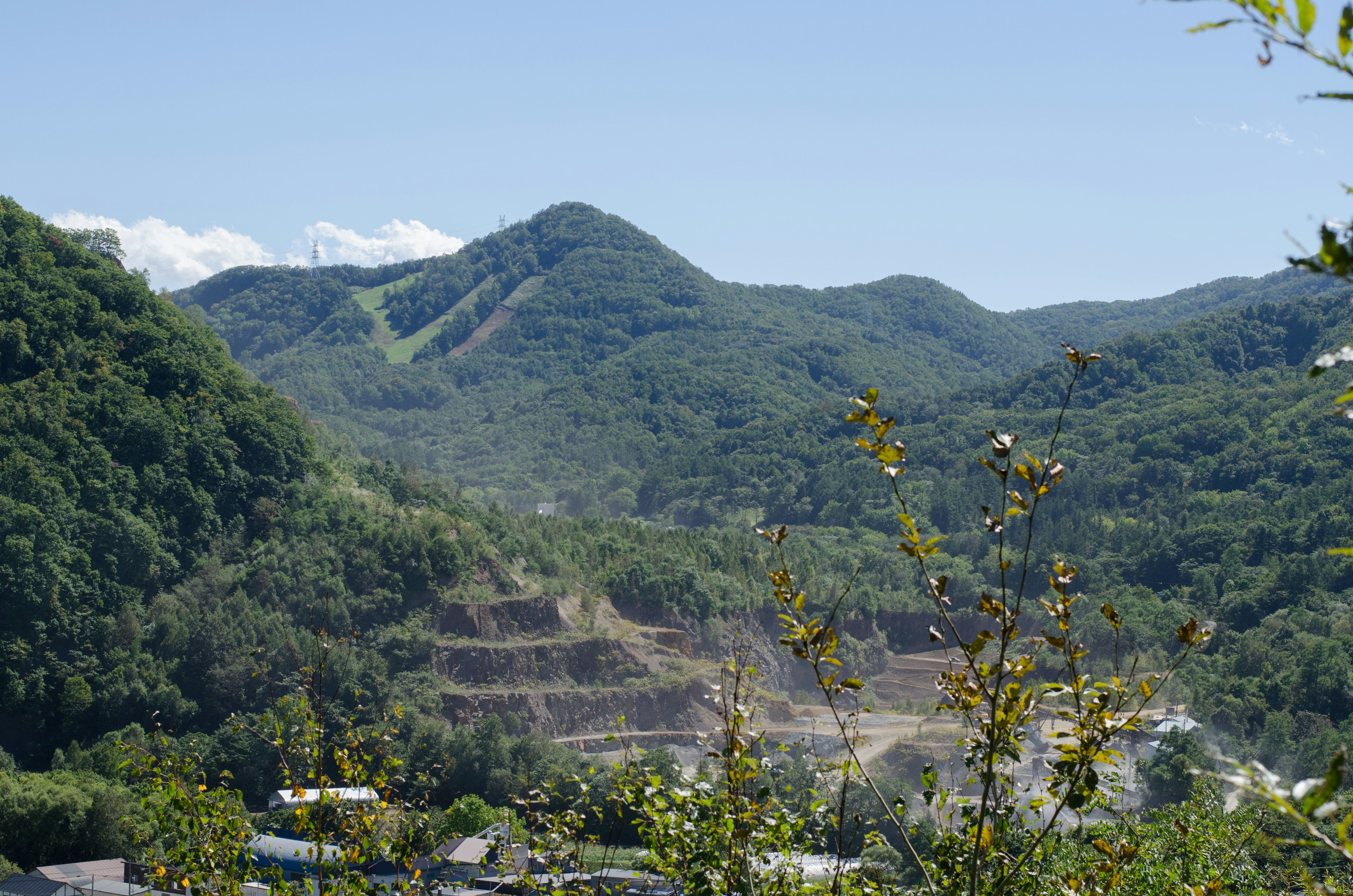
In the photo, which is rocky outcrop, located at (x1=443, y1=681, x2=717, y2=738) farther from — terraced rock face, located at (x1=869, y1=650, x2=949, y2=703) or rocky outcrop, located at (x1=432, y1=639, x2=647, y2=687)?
terraced rock face, located at (x1=869, y1=650, x2=949, y2=703)

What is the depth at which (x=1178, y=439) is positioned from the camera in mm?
100562

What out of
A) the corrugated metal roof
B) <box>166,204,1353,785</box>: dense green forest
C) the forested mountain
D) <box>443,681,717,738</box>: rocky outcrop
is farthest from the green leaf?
the forested mountain

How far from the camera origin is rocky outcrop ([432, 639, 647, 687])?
53219 mm

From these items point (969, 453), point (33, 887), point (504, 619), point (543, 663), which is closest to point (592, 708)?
point (543, 663)

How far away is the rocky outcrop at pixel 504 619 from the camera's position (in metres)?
55.0

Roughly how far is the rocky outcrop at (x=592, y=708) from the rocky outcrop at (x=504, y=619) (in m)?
3.93

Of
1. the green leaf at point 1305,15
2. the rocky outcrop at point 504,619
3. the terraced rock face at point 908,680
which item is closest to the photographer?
the green leaf at point 1305,15

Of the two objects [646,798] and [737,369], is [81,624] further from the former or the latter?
[737,369]

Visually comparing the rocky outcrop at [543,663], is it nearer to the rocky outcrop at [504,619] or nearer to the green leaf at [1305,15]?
the rocky outcrop at [504,619]

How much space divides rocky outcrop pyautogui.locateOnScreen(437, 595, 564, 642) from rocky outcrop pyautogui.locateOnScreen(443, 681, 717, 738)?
12.9 feet

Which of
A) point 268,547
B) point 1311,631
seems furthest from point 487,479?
point 1311,631

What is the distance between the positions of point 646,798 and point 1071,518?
9401 centimetres

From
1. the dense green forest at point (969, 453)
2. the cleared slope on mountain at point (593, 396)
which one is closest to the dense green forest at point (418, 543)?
the dense green forest at point (969, 453)

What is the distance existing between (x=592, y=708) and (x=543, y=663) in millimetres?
3475
